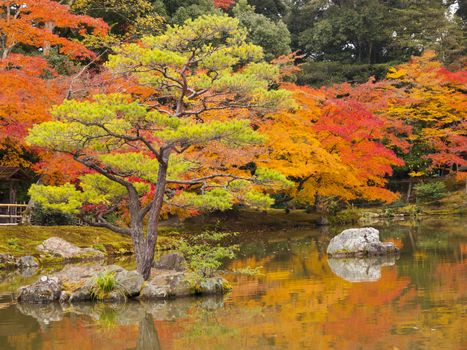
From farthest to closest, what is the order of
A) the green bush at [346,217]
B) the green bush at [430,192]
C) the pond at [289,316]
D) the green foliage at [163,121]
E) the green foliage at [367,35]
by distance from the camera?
the green foliage at [367,35], the green bush at [430,192], the green bush at [346,217], the green foliage at [163,121], the pond at [289,316]

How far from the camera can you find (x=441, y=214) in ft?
101

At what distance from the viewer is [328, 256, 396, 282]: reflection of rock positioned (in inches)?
459

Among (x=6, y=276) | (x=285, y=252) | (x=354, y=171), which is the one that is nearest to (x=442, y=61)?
(x=354, y=171)

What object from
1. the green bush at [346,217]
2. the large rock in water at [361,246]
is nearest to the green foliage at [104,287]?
the large rock in water at [361,246]

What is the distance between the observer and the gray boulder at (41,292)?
416 inches

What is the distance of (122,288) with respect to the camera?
10445mm

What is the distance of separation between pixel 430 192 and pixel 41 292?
26.0 metres

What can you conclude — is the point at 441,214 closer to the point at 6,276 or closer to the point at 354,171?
the point at 354,171

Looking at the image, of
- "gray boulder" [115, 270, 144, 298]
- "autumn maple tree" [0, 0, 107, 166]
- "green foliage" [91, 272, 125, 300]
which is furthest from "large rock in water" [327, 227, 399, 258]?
"autumn maple tree" [0, 0, 107, 166]

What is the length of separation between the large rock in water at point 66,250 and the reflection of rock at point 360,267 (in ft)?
24.7

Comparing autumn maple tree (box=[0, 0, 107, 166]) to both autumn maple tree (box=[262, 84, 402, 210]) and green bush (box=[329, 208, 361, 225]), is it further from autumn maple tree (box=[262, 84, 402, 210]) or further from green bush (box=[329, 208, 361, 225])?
green bush (box=[329, 208, 361, 225])

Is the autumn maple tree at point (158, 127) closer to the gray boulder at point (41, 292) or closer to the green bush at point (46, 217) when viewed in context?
the gray boulder at point (41, 292)

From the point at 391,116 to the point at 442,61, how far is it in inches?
245

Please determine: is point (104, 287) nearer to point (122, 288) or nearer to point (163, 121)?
point (122, 288)
